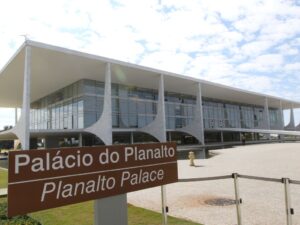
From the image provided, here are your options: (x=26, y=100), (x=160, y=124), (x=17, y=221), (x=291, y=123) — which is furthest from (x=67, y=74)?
(x=291, y=123)

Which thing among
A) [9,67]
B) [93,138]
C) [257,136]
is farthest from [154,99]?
[257,136]

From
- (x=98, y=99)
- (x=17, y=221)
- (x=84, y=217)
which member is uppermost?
(x=98, y=99)

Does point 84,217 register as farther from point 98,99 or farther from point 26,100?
point 98,99

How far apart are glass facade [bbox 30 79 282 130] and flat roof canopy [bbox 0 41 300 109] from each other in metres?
1.08

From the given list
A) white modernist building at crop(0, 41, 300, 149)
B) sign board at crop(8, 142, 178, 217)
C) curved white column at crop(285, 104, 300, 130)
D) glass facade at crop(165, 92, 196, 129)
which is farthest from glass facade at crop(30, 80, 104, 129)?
curved white column at crop(285, 104, 300, 130)

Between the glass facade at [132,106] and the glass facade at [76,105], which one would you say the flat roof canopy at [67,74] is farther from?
the glass facade at [132,106]

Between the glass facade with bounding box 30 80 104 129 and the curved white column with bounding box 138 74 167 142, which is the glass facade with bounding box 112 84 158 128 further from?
the curved white column with bounding box 138 74 167 142

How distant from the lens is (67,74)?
34281 mm

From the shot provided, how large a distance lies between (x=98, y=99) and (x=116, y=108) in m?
2.63

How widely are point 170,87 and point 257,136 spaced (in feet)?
109

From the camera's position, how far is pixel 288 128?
78812 mm

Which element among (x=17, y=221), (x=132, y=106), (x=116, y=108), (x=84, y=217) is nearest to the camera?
(x=17, y=221)

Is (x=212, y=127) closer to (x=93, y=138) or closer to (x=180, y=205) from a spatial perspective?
(x=93, y=138)

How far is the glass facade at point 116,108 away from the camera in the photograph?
118ft
